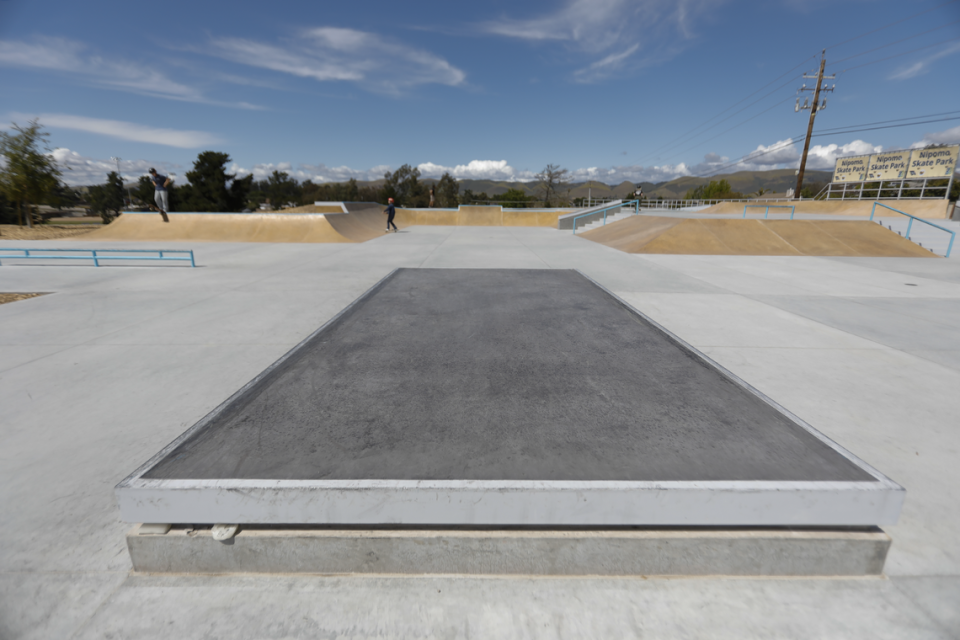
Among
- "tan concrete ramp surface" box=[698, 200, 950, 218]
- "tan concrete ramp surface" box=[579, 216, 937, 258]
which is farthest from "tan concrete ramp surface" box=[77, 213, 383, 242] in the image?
"tan concrete ramp surface" box=[698, 200, 950, 218]

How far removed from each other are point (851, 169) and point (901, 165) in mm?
3364

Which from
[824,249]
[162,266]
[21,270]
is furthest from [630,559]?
[824,249]

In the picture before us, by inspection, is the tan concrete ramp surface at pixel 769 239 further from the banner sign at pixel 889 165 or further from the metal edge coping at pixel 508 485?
the banner sign at pixel 889 165

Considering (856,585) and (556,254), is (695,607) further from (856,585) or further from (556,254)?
(556,254)

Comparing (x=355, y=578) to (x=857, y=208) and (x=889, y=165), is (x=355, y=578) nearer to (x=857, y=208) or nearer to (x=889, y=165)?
(x=857, y=208)

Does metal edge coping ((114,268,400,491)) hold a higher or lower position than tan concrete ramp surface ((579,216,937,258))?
lower

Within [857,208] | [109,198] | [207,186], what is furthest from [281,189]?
[857,208]

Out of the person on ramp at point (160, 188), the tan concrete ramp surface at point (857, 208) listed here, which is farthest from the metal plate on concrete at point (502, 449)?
the tan concrete ramp surface at point (857, 208)

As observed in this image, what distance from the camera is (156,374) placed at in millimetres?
4281

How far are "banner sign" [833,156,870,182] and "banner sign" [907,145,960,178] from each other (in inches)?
109

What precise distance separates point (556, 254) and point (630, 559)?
12.5 meters

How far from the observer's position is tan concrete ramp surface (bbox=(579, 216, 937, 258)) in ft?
47.4

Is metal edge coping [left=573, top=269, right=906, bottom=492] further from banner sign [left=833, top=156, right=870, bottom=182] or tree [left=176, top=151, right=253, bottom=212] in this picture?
tree [left=176, top=151, right=253, bottom=212]

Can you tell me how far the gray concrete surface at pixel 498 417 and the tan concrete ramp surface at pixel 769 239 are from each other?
37.2ft
